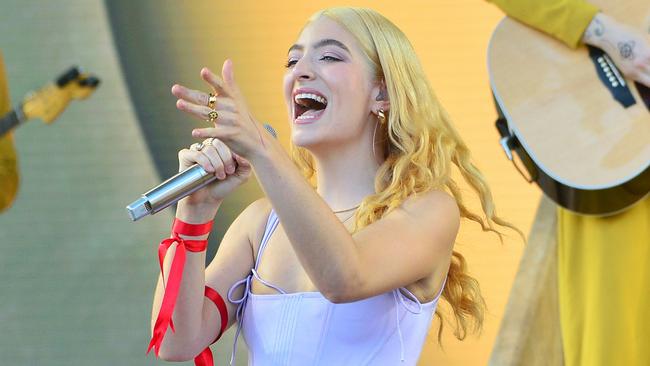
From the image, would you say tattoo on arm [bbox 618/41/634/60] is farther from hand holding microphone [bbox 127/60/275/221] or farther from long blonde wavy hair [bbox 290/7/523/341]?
hand holding microphone [bbox 127/60/275/221]

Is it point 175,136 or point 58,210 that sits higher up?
point 175,136

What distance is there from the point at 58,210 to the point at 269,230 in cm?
130

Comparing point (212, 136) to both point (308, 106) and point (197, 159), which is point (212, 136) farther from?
point (308, 106)

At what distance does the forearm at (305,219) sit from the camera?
4.64 ft

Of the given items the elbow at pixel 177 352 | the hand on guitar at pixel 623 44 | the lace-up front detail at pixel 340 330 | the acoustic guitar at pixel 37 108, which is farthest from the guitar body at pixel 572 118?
the acoustic guitar at pixel 37 108

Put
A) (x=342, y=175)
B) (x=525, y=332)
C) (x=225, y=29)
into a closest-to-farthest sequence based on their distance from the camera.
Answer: (x=342, y=175) → (x=525, y=332) → (x=225, y=29)

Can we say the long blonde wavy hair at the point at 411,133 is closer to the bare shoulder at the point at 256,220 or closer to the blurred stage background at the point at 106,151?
the bare shoulder at the point at 256,220

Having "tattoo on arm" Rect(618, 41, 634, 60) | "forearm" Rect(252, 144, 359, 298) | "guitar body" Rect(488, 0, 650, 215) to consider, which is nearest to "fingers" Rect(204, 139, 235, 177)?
"forearm" Rect(252, 144, 359, 298)

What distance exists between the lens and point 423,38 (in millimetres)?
2699

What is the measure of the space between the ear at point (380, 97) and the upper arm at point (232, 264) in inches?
11.0

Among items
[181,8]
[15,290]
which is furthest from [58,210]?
[181,8]

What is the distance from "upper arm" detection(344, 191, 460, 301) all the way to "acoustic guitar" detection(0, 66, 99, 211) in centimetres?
148

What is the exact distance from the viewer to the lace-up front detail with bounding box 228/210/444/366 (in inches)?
67.4

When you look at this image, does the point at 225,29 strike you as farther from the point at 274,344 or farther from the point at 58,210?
the point at 274,344
